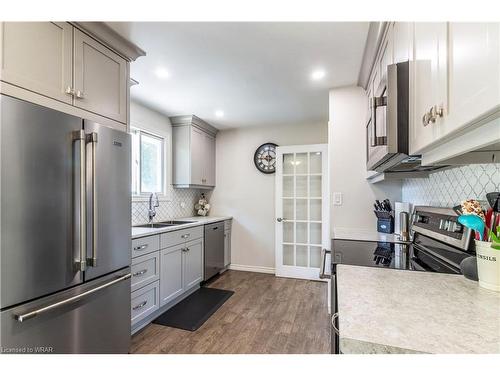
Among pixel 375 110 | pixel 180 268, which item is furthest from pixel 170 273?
pixel 375 110

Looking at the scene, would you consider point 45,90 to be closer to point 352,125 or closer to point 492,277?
point 492,277

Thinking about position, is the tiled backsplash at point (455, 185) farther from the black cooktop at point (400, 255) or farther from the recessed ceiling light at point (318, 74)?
the recessed ceiling light at point (318, 74)

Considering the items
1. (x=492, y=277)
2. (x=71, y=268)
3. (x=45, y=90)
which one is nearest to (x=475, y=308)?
(x=492, y=277)

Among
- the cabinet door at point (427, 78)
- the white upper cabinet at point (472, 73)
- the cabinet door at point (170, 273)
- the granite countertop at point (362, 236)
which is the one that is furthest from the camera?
the cabinet door at point (170, 273)

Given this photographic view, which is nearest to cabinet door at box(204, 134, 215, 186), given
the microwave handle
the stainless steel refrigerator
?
the stainless steel refrigerator

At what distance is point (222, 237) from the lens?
12.4 ft

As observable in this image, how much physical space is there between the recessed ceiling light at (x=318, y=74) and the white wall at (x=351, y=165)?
35cm

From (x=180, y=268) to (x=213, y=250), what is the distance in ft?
2.59

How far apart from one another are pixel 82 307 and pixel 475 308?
70.2 inches

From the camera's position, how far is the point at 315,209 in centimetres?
363

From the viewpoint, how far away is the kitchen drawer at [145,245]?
82.5 inches

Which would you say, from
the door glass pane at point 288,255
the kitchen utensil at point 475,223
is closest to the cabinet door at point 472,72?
the kitchen utensil at point 475,223

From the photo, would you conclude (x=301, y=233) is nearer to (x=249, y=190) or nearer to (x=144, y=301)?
(x=249, y=190)

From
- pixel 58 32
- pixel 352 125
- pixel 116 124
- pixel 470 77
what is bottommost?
pixel 470 77
